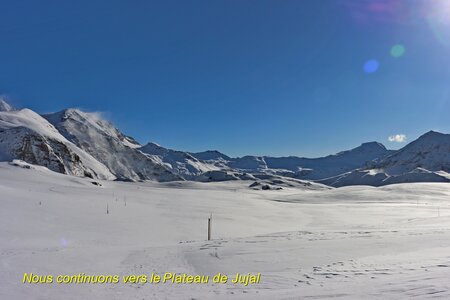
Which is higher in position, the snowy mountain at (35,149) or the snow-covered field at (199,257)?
the snowy mountain at (35,149)

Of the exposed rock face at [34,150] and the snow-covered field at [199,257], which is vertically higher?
the exposed rock face at [34,150]

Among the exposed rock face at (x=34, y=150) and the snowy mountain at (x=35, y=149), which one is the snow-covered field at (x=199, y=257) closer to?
the exposed rock face at (x=34, y=150)

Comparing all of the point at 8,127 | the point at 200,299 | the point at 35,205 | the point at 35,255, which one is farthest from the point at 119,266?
the point at 8,127

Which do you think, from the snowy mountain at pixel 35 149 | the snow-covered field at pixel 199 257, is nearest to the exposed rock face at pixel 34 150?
the snowy mountain at pixel 35 149

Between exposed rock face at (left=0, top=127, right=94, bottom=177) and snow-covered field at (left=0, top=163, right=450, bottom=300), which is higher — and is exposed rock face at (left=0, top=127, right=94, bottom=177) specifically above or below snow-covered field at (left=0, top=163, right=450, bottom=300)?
above

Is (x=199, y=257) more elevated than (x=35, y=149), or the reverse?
(x=35, y=149)

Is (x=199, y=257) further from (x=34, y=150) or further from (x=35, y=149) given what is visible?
(x=35, y=149)

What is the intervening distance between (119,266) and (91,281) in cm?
200

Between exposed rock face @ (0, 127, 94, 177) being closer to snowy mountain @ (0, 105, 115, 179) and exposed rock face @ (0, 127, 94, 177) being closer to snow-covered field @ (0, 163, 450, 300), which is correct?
snowy mountain @ (0, 105, 115, 179)

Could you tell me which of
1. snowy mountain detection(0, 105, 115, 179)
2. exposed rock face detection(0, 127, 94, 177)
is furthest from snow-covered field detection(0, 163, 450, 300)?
snowy mountain detection(0, 105, 115, 179)

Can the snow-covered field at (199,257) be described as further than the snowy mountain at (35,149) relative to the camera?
No

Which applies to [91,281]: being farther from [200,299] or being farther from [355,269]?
[355,269]

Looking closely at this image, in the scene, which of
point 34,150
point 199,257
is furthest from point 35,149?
point 199,257

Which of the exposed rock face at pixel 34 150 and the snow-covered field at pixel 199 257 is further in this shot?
the exposed rock face at pixel 34 150
